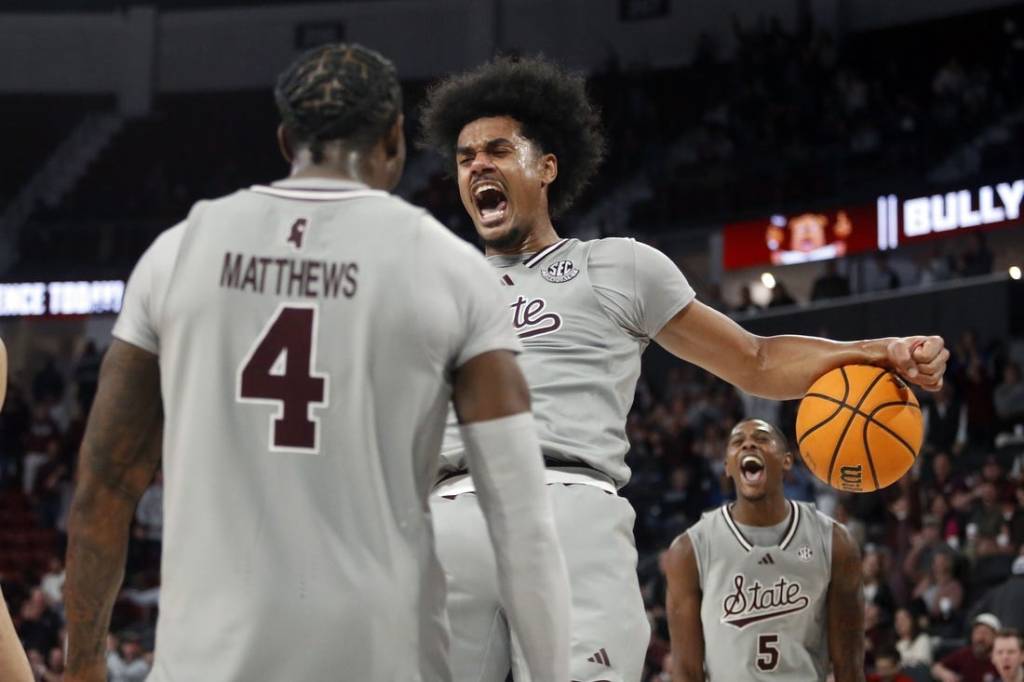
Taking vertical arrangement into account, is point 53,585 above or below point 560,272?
below

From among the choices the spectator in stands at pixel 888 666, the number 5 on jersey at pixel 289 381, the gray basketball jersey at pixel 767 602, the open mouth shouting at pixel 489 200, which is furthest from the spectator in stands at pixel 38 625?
the number 5 on jersey at pixel 289 381

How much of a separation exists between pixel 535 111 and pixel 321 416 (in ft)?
8.29

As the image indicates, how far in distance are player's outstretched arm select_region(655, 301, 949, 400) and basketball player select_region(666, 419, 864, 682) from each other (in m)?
2.29

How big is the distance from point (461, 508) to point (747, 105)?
60.6 feet

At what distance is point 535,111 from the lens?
4.77 meters

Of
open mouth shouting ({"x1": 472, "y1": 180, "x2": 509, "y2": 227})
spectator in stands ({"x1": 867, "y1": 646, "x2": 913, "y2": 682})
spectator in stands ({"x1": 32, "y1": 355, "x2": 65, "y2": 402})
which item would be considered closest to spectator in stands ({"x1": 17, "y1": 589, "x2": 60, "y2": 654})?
spectator in stands ({"x1": 32, "y1": 355, "x2": 65, "y2": 402})

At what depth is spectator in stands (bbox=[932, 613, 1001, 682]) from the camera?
9.88 meters

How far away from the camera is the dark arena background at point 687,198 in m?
14.1

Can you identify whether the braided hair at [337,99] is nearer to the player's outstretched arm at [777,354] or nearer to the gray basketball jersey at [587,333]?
the gray basketball jersey at [587,333]

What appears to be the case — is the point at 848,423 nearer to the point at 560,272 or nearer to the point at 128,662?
the point at 560,272

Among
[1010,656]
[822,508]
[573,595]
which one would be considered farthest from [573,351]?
[822,508]

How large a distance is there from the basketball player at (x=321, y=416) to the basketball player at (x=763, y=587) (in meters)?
4.23

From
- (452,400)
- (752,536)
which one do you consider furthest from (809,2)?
(452,400)

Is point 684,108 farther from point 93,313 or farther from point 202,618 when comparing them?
point 202,618
